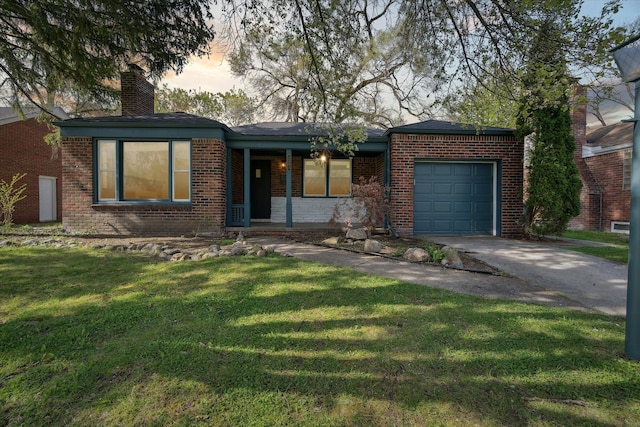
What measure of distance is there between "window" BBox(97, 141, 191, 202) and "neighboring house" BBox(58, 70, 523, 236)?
3 centimetres

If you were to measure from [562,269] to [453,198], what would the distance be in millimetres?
→ 4482

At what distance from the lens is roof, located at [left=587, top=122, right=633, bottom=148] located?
13.3 metres

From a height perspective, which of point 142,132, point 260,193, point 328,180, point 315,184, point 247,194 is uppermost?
point 142,132

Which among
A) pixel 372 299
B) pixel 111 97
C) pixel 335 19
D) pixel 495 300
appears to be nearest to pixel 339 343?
pixel 372 299

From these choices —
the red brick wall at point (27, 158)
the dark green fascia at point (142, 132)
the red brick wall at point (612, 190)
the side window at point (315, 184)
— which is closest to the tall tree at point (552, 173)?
the side window at point (315, 184)

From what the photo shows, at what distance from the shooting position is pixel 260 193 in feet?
41.3

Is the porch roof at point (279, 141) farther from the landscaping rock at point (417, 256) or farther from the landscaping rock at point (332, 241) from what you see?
the landscaping rock at point (417, 256)

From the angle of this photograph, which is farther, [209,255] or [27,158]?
[27,158]

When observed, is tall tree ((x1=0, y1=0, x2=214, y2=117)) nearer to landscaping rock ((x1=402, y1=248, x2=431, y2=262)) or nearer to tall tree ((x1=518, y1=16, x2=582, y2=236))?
landscaping rock ((x1=402, y1=248, x2=431, y2=262))

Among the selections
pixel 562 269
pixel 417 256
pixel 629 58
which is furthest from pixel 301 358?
pixel 562 269

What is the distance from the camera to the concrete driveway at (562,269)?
4090 mm

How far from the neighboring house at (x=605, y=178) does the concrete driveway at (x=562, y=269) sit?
25.4ft

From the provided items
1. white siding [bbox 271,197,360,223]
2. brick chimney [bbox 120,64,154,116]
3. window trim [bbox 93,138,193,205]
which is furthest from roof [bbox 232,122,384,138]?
brick chimney [bbox 120,64,154,116]

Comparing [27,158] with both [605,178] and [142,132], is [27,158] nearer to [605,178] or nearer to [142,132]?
[142,132]
